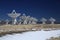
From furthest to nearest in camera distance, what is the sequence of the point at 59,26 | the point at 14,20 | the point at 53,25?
the point at 14,20 → the point at 53,25 → the point at 59,26

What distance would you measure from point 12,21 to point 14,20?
44.8 inches

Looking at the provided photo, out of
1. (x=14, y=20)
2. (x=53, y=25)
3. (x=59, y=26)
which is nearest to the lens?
(x=59, y=26)

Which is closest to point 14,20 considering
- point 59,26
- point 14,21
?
point 14,21

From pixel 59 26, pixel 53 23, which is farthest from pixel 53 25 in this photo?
pixel 59 26

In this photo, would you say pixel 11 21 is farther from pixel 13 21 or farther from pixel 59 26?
pixel 59 26

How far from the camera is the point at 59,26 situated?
101 feet

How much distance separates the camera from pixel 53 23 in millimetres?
35312

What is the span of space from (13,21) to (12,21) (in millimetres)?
373

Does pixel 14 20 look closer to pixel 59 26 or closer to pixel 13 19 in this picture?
pixel 13 19

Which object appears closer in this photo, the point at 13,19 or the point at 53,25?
the point at 53,25

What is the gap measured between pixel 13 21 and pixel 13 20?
27cm

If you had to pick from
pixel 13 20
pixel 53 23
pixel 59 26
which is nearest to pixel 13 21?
pixel 13 20

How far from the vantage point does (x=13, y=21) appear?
148ft

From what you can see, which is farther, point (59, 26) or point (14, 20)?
point (14, 20)
